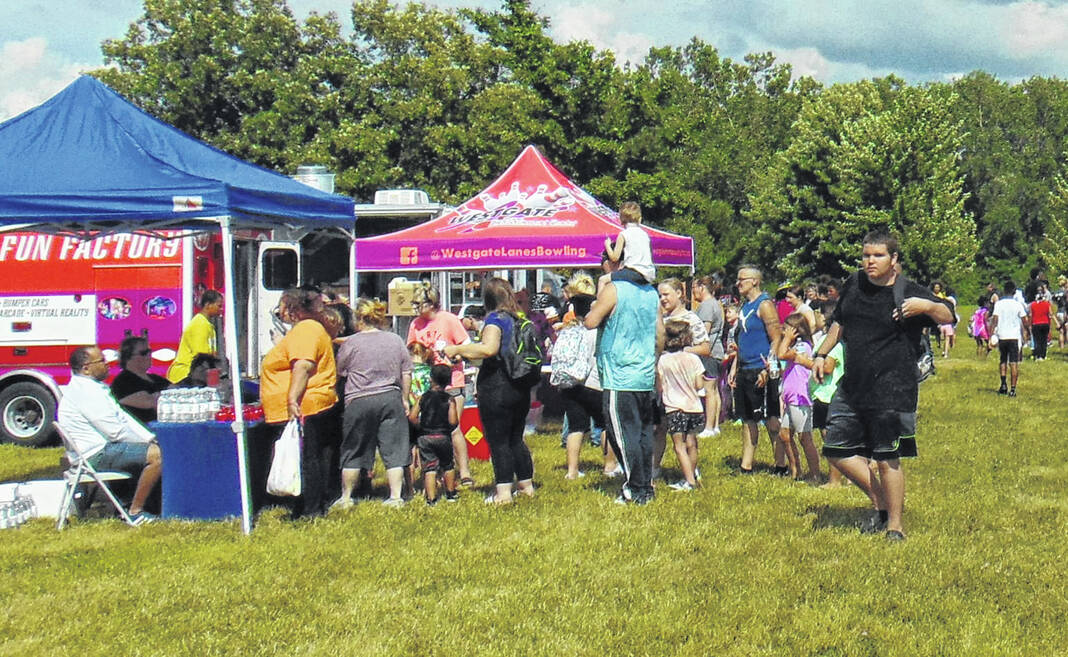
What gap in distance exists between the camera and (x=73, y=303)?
484 inches

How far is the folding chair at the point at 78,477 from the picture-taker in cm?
777

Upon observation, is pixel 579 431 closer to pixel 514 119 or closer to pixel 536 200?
pixel 536 200

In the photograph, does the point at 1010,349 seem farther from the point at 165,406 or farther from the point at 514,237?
the point at 165,406

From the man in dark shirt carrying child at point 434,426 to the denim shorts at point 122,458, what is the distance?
79.7 inches

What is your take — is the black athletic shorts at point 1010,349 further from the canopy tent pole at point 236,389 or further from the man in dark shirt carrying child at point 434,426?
the canopy tent pole at point 236,389

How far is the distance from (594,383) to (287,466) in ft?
8.62

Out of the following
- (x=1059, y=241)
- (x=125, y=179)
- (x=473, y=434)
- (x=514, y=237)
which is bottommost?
(x=473, y=434)

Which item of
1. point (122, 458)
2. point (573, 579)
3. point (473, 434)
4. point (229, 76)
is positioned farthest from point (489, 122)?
point (573, 579)

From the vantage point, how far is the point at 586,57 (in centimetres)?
3153

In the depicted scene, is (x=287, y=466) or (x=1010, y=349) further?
(x=1010, y=349)

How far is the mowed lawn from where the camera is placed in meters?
5.38

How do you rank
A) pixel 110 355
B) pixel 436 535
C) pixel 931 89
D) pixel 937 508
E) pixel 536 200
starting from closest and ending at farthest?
pixel 436 535 < pixel 937 508 < pixel 110 355 < pixel 536 200 < pixel 931 89

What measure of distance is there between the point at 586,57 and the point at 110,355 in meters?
22.2

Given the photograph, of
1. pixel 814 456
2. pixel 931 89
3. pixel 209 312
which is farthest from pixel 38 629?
pixel 931 89
